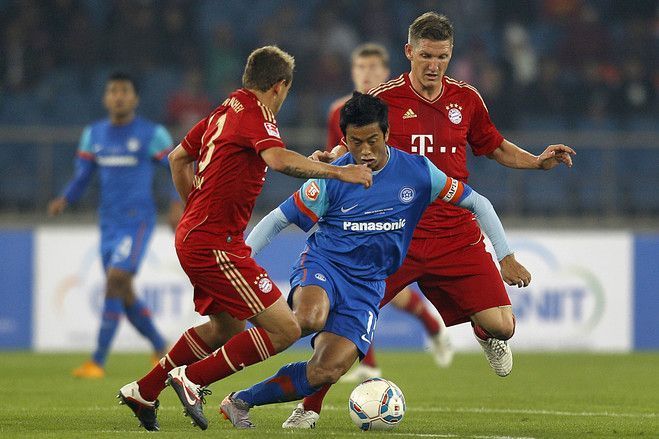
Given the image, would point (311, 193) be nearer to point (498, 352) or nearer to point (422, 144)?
point (422, 144)

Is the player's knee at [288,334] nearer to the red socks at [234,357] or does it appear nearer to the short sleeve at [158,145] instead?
the red socks at [234,357]

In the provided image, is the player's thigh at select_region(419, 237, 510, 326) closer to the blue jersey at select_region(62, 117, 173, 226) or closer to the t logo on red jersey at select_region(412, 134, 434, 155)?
the t logo on red jersey at select_region(412, 134, 434, 155)

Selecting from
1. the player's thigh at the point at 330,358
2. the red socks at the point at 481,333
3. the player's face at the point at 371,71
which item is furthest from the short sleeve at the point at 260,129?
the player's face at the point at 371,71

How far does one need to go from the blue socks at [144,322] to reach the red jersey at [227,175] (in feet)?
15.7

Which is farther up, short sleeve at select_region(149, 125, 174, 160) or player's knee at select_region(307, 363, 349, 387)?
short sleeve at select_region(149, 125, 174, 160)

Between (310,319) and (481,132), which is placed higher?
(481,132)

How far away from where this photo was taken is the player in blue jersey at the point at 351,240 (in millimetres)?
6496

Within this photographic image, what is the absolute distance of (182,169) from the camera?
695cm

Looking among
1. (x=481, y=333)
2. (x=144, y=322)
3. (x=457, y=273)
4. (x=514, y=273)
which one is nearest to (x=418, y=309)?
(x=144, y=322)

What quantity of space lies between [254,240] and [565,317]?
7746 millimetres

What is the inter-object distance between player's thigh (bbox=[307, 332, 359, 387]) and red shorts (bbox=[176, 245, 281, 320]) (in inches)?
14.6

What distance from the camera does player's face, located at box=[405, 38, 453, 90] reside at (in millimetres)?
7410

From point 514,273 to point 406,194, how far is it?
2.31 ft

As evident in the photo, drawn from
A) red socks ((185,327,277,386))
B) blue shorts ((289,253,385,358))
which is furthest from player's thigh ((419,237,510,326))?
red socks ((185,327,277,386))
